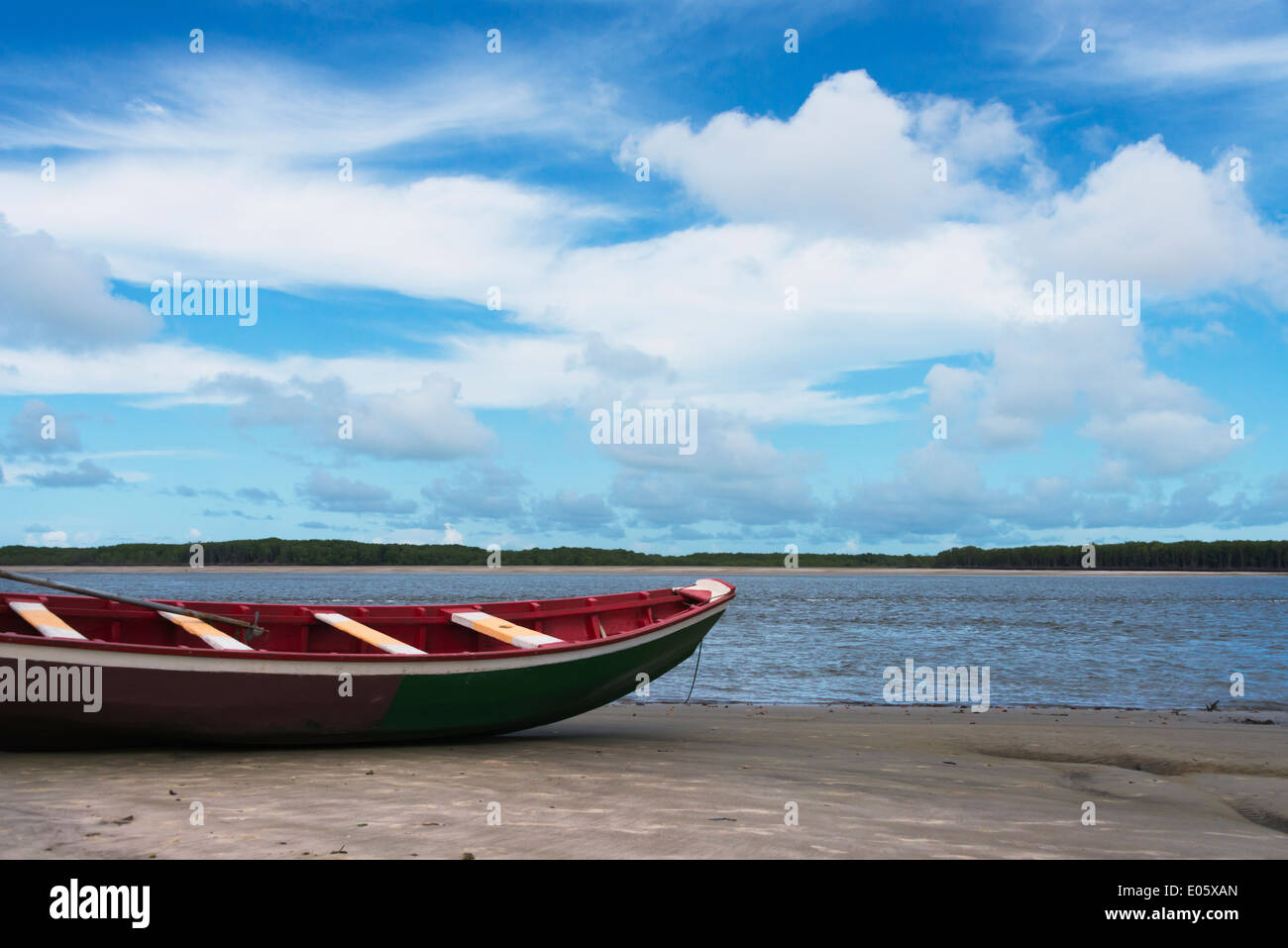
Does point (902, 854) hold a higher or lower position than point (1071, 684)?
higher

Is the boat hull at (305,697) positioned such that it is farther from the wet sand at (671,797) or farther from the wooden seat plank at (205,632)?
the wooden seat plank at (205,632)

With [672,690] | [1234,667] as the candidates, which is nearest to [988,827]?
[672,690]

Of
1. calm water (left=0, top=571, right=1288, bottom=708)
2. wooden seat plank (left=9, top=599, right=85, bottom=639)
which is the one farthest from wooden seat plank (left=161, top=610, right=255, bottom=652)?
calm water (left=0, top=571, right=1288, bottom=708)

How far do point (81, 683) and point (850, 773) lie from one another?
24.9 ft

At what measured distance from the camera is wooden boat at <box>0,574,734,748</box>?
8.96m

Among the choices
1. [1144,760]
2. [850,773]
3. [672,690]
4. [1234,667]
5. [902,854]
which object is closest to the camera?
[902,854]

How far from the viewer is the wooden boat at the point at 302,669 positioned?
8.96 meters

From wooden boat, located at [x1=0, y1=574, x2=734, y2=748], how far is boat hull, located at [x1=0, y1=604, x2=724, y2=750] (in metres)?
0.01

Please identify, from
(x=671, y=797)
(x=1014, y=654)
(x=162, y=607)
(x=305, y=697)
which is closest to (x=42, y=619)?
(x=162, y=607)

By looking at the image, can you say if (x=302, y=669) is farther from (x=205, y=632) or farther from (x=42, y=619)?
(x=42, y=619)

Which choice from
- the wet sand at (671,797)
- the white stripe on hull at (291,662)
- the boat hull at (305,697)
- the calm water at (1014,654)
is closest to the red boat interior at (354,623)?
the white stripe on hull at (291,662)

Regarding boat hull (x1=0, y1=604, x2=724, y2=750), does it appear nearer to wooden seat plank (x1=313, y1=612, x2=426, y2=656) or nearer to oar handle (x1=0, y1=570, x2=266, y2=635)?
wooden seat plank (x1=313, y1=612, x2=426, y2=656)

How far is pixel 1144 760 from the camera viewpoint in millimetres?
11430
